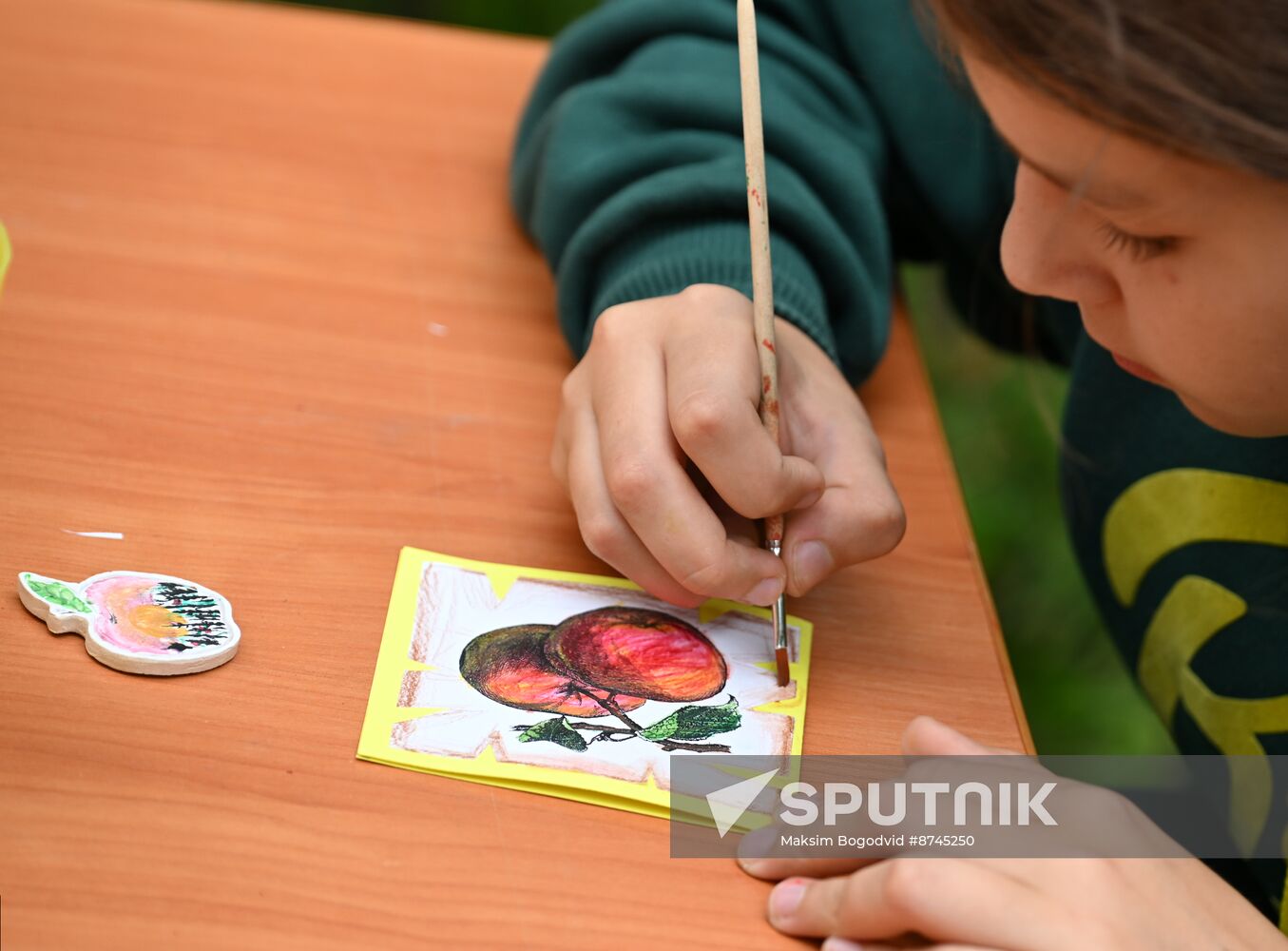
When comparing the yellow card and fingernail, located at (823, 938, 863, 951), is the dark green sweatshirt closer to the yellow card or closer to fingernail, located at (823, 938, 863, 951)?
the yellow card

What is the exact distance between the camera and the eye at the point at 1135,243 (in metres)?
0.51

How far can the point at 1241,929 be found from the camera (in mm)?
522

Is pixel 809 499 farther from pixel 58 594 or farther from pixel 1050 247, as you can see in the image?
pixel 58 594

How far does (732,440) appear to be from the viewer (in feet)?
1.96

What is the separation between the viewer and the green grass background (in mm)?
1509

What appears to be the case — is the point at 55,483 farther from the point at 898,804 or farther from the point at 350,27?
the point at 350,27

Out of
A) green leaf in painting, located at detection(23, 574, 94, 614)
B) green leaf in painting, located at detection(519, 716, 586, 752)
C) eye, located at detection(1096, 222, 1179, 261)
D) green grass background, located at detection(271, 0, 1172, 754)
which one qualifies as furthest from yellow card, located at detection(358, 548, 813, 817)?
green grass background, located at detection(271, 0, 1172, 754)

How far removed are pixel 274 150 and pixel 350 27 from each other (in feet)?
0.71

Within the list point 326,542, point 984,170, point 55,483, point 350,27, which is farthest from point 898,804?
point 350,27

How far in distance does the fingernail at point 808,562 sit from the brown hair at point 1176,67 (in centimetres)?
26

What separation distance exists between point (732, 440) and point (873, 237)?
0.31 metres

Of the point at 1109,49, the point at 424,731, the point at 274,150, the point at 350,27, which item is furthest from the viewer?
the point at 350,27

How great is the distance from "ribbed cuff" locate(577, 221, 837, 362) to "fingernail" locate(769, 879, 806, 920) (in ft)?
1.17

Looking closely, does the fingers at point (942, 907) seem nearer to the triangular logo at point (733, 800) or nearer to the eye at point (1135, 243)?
the triangular logo at point (733, 800)
